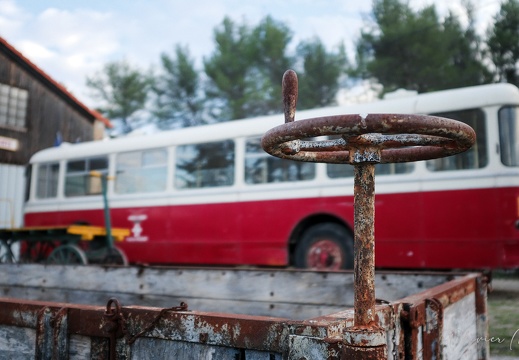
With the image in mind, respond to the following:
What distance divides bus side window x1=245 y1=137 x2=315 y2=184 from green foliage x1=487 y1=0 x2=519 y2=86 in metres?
21.1

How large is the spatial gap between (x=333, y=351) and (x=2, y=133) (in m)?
17.2

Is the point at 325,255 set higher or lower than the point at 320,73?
lower

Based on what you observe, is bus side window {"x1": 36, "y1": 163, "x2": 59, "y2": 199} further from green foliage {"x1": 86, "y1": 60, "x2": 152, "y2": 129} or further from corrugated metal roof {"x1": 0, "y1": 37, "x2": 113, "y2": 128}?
green foliage {"x1": 86, "y1": 60, "x2": 152, "y2": 129}

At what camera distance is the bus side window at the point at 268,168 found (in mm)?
7618

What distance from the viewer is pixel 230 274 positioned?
10.8 feet

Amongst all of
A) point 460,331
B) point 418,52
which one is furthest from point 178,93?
point 460,331

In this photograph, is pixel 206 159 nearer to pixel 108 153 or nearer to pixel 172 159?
pixel 172 159

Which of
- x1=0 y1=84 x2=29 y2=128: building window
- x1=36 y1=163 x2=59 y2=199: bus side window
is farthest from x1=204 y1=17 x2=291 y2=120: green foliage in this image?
x1=36 y1=163 x2=59 y2=199: bus side window

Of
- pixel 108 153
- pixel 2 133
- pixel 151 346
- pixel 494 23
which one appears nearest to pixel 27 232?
pixel 108 153

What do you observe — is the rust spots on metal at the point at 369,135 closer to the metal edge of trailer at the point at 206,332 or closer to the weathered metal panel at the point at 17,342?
the metal edge of trailer at the point at 206,332

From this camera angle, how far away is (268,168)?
790 centimetres

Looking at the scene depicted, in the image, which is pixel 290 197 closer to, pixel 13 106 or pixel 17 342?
pixel 17 342

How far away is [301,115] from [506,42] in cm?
2173

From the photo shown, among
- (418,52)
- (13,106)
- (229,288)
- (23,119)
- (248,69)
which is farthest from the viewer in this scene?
(248,69)
